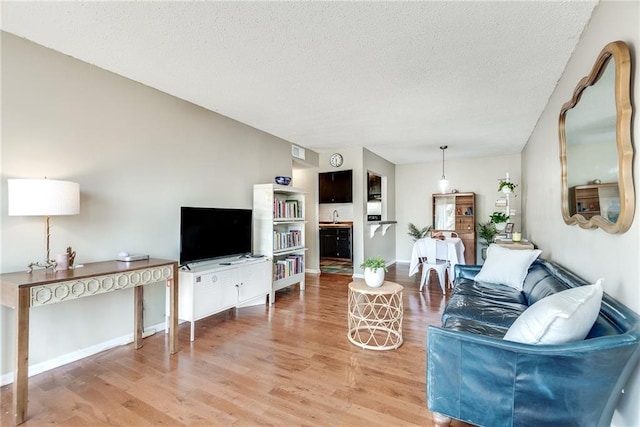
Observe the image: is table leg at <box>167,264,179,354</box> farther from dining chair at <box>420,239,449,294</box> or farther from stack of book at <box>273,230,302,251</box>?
dining chair at <box>420,239,449,294</box>

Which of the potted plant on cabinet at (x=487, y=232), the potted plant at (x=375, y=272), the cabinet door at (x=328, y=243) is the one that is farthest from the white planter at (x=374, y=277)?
the potted plant on cabinet at (x=487, y=232)

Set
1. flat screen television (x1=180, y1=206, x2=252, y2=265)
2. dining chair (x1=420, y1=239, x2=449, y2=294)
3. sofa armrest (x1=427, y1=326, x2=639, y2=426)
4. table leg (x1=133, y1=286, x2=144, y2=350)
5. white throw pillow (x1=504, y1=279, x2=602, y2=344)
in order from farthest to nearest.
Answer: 1. dining chair (x1=420, y1=239, x2=449, y2=294)
2. flat screen television (x1=180, y1=206, x2=252, y2=265)
3. table leg (x1=133, y1=286, x2=144, y2=350)
4. white throw pillow (x1=504, y1=279, x2=602, y2=344)
5. sofa armrest (x1=427, y1=326, x2=639, y2=426)

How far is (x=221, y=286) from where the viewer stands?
3043 millimetres

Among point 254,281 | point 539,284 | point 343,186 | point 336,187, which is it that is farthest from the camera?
point 336,187

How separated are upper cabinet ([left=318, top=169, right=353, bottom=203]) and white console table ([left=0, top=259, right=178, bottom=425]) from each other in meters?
3.66

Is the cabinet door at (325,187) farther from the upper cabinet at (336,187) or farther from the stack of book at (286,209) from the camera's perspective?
the stack of book at (286,209)

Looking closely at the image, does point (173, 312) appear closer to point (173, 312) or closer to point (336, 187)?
point (173, 312)

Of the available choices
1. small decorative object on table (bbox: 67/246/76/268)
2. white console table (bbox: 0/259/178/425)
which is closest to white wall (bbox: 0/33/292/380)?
small decorative object on table (bbox: 67/246/76/268)

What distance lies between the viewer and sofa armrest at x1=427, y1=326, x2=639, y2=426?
3.82 feet

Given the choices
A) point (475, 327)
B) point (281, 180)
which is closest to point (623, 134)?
point (475, 327)

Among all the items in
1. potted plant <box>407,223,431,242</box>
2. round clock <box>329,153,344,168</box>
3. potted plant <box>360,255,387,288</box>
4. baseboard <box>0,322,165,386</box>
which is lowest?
baseboard <box>0,322,165,386</box>

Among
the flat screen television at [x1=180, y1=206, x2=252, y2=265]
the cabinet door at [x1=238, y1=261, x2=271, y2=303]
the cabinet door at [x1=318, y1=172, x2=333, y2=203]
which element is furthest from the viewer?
the cabinet door at [x1=318, y1=172, x2=333, y2=203]

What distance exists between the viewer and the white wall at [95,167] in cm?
207

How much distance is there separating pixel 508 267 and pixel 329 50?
2.49 metres
